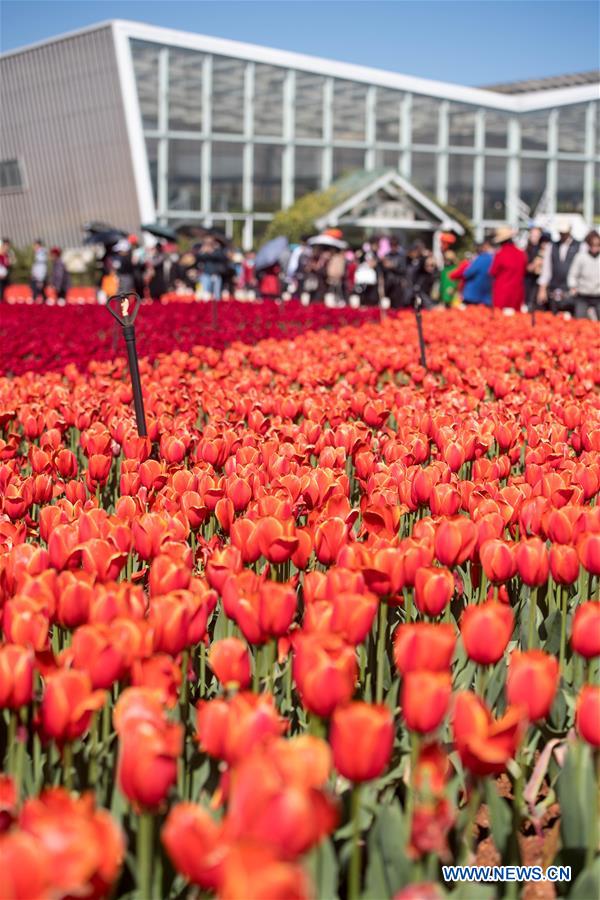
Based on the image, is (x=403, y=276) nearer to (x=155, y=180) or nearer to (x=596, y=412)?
(x=596, y=412)

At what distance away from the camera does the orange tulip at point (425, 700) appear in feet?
6.04

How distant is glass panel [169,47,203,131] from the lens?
52844 millimetres

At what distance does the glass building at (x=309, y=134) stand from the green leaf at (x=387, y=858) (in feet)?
169

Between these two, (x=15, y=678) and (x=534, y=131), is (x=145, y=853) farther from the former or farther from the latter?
(x=534, y=131)

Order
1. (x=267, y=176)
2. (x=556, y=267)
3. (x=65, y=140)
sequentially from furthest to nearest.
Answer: (x=65, y=140) → (x=267, y=176) → (x=556, y=267)

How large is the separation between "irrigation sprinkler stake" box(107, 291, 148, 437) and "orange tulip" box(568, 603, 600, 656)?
2.85 meters

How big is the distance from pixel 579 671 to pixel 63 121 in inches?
2274

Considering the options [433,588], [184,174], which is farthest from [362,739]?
[184,174]

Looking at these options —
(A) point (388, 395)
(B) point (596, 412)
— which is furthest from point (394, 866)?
(A) point (388, 395)

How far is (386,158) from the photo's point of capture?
59812mm

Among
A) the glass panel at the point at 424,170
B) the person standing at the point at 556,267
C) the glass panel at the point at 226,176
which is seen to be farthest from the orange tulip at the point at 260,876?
the glass panel at the point at 424,170

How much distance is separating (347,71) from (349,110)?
221cm

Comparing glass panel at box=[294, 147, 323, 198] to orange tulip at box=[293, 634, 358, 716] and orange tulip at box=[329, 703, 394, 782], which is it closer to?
orange tulip at box=[293, 634, 358, 716]

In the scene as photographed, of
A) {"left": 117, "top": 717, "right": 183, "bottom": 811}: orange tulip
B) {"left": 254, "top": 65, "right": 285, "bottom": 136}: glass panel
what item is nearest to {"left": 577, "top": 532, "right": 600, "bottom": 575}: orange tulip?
{"left": 117, "top": 717, "right": 183, "bottom": 811}: orange tulip
